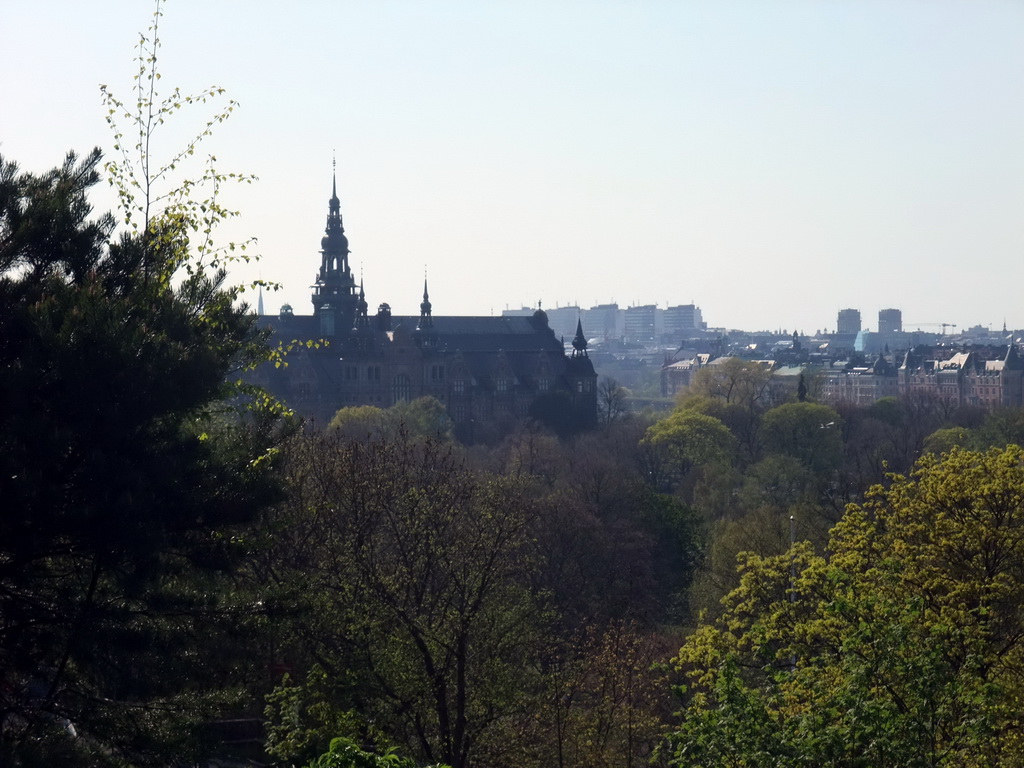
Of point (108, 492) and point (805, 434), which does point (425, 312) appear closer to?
point (805, 434)

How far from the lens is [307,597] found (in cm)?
1588

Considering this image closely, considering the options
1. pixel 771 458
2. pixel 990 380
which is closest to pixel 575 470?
pixel 771 458

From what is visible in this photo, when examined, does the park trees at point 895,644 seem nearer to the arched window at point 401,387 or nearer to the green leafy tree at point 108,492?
the green leafy tree at point 108,492

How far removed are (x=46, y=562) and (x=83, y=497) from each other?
1.14m

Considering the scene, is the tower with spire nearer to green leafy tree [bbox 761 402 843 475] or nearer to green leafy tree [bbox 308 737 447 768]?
green leafy tree [bbox 761 402 843 475]

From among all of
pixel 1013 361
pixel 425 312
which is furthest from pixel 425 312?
pixel 1013 361

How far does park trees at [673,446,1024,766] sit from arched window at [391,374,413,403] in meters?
80.6

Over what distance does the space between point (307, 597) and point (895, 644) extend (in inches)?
242

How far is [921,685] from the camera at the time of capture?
1389cm

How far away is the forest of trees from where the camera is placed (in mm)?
13172

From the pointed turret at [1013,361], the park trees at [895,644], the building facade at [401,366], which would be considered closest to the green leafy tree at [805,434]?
the building facade at [401,366]

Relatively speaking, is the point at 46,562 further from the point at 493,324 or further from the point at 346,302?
the point at 493,324

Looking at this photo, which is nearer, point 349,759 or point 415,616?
point 349,759

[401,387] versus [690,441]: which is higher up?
[401,387]
